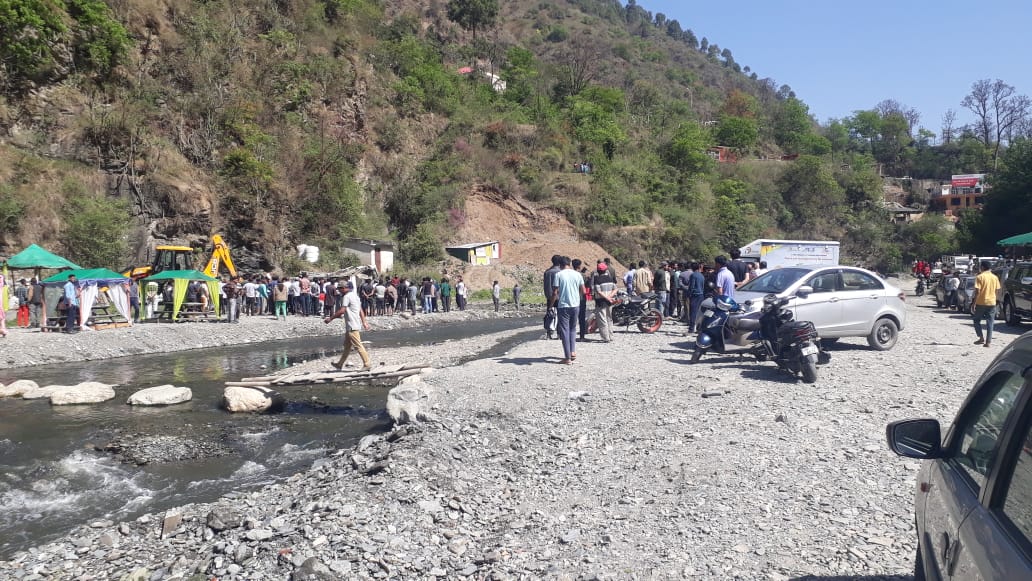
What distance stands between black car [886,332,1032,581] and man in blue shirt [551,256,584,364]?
766 centimetres

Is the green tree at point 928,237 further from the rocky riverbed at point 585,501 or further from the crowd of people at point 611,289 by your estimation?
the rocky riverbed at point 585,501

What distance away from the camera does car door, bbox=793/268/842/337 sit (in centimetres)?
1070

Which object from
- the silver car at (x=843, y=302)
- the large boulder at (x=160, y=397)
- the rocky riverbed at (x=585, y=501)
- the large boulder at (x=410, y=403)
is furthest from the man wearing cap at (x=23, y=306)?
the silver car at (x=843, y=302)

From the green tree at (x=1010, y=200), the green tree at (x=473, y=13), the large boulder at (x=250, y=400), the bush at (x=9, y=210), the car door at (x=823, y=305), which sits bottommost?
the large boulder at (x=250, y=400)

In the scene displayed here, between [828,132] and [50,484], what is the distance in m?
102

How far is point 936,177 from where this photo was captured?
82938 millimetres

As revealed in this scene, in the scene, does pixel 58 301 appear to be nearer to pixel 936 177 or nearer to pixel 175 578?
pixel 175 578

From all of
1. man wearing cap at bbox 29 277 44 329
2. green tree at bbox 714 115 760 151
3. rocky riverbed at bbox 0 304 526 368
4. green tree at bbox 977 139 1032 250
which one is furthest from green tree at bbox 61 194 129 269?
green tree at bbox 714 115 760 151

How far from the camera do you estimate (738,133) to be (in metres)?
72.5

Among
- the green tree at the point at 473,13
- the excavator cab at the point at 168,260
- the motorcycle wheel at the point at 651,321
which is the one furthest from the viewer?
the green tree at the point at 473,13

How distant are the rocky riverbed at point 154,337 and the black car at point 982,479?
1824 centimetres

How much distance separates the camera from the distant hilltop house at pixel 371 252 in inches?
1351

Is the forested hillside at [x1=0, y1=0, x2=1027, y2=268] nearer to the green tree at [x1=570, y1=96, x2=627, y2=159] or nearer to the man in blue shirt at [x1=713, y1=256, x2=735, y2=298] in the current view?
the green tree at [x1=570, y1=96, x2=627, y2=159]

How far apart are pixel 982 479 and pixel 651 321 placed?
13561 millimetres
